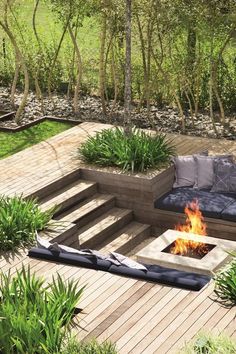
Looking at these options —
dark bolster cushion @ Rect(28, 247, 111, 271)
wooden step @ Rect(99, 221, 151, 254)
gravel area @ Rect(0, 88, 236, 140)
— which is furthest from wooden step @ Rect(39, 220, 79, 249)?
gravel area @ Rect(0, 88, 236, 140)

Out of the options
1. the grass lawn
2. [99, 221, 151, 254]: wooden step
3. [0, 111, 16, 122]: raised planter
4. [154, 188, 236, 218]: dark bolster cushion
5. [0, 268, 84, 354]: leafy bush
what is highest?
[0, 111, 16, 122]: raised planter

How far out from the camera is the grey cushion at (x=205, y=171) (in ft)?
37.1

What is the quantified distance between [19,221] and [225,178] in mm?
3293

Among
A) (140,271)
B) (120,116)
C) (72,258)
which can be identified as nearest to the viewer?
(140,271)

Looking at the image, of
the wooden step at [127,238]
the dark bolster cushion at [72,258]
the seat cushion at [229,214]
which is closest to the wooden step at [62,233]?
the dark bolster cushion at [72,258]

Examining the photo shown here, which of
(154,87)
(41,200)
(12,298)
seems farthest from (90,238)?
(154,87)

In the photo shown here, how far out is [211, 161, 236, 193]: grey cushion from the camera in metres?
11.2

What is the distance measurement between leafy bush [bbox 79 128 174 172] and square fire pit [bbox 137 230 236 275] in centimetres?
173

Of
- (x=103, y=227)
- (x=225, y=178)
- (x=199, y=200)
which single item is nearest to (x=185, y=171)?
(x=225, y=178)

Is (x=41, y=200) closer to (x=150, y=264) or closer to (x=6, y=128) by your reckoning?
(x=150, y=264)

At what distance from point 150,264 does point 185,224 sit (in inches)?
70.7

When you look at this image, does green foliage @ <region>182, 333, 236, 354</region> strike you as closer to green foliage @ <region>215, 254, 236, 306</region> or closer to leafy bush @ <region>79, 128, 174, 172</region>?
green foliage @ <region>215, 254, 236, 306</region>

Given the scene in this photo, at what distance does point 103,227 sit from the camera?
11.0m

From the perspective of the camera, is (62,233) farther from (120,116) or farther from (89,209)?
(120,116)
